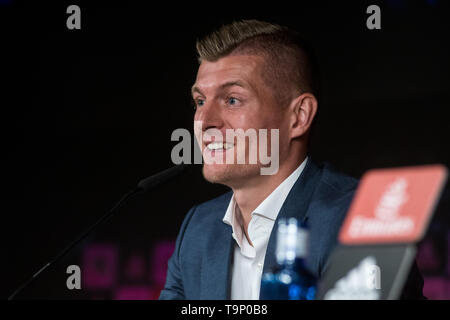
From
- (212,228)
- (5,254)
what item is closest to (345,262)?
(212,228)

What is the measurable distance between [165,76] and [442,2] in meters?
1.13

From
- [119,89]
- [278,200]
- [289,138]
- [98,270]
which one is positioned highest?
[119,89]

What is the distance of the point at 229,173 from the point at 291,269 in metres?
0.82

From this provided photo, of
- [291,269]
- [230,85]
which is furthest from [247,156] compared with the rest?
[291,269]

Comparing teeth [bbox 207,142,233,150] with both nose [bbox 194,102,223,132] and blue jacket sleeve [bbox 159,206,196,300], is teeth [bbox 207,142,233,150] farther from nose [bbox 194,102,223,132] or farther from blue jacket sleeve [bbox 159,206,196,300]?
blue jacket sleeve [bbox 159,206,196,300]

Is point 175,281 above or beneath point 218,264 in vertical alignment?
beneath

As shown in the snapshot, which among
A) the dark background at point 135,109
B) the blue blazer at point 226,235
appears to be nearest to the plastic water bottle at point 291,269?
the blue blazer at point 226,235

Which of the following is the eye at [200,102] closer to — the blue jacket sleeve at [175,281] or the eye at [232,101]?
the eye at [232,101]

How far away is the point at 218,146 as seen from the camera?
73.8 inches

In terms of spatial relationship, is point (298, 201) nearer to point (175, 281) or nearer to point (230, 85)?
point (230, 85)

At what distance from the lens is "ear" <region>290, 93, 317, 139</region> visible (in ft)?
6.55

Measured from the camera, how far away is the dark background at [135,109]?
2.47m

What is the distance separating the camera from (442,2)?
7.89 ft
